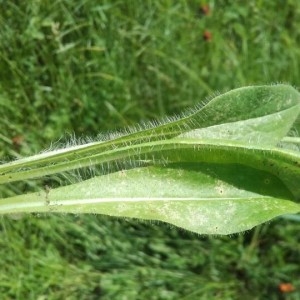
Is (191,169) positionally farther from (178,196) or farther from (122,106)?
(122,106)

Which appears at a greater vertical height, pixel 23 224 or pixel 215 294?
pixel 23 224

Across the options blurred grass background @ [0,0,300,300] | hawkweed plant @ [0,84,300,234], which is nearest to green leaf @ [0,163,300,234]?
hawkweed plant @ [0,84,300,234]

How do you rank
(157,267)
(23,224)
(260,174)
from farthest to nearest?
(157,267) → (23,224) → (260,174)

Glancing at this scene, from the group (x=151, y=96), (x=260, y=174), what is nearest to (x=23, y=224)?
(x=151, y=96)

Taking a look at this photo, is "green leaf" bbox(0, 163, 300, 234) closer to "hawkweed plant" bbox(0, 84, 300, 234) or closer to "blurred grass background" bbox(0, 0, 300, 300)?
"hawkweed plant" bbox(0, 84, 300, 234)

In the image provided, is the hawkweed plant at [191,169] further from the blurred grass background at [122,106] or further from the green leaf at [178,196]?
the blurred grass background at [122,106]

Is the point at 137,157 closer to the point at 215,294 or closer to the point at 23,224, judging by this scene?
the point at 23,224
